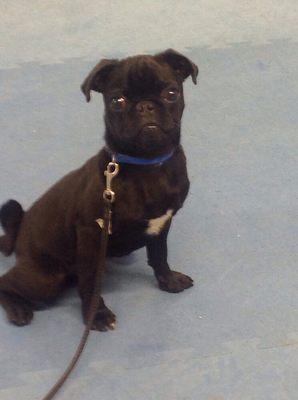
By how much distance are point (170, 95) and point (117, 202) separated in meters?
0.25

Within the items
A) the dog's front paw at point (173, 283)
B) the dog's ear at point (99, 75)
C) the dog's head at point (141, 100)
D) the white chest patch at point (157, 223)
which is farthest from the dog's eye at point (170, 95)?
the dog's front paw at point (173, 283)

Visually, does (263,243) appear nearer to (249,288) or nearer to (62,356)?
(249,288)

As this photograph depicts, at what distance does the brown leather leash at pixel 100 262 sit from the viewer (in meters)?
1.36

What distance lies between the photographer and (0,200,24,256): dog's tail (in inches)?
63.5

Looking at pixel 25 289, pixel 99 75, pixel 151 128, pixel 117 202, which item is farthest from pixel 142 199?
pixel 25 289

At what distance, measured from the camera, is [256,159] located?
206cm

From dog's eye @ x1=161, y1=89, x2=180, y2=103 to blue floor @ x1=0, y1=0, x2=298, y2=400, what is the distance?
0.54 meters

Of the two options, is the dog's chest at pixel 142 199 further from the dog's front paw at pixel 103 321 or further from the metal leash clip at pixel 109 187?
the dog's front paw at pixel 103 321

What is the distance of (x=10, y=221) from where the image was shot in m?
1.63

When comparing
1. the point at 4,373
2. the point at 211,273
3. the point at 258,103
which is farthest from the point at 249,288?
the point at 258,103

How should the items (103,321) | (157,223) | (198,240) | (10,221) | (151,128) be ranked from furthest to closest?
1. (198,240)
2. (10,221)
3. (103,321)
4. (157,223)
5. (151,128)

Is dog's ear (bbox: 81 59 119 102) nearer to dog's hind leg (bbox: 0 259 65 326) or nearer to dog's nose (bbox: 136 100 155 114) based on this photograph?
dog's nose (bbox: 136 100 155 114)

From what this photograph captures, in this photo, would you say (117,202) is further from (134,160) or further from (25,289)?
(25,289)

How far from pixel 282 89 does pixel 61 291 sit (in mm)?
1237
